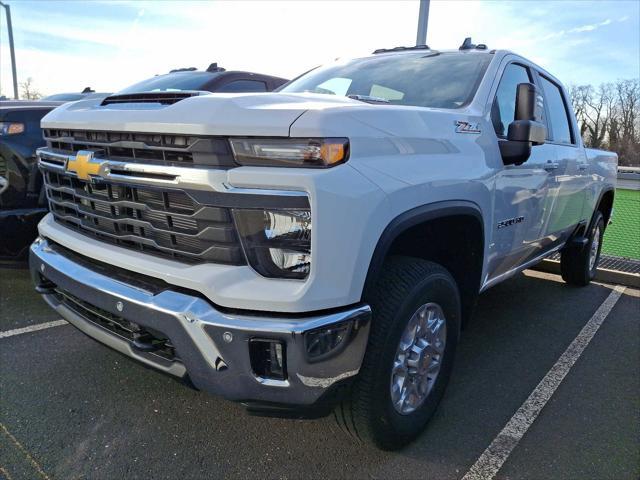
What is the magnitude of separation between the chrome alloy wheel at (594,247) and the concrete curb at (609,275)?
29 centimetres

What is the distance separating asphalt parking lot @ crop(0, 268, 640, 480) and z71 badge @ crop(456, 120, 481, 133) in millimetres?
1557

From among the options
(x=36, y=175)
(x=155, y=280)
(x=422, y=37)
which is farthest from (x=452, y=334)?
(x=422, y=37)

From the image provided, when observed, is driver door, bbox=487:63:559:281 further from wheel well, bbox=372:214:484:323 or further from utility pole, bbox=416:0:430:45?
utility pole, bbox=416:0:430:45

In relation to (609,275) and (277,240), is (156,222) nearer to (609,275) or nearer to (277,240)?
(277,240)

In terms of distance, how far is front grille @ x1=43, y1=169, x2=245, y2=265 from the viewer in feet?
6.03

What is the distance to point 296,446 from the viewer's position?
2457 millimetres

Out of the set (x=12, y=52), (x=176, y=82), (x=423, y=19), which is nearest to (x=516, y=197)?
(x=176, y=82)

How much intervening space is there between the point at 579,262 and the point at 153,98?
4.68 metres

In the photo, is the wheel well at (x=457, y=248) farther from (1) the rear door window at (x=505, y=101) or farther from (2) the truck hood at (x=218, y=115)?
(2) the truck hood at (x=218, y=115)

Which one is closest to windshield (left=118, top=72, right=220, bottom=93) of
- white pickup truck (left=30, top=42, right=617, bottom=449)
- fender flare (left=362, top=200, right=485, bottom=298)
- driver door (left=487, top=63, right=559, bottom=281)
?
white pickup truck (left=30, top=42, right=617, bottom=449)

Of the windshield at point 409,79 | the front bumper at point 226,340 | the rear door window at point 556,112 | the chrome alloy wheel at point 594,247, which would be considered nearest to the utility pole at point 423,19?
the rear door window at point 556,112

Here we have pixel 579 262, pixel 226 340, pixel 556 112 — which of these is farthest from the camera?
pixel 579 262

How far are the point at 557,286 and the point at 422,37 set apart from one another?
3.75 metres

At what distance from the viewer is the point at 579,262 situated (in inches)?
207
